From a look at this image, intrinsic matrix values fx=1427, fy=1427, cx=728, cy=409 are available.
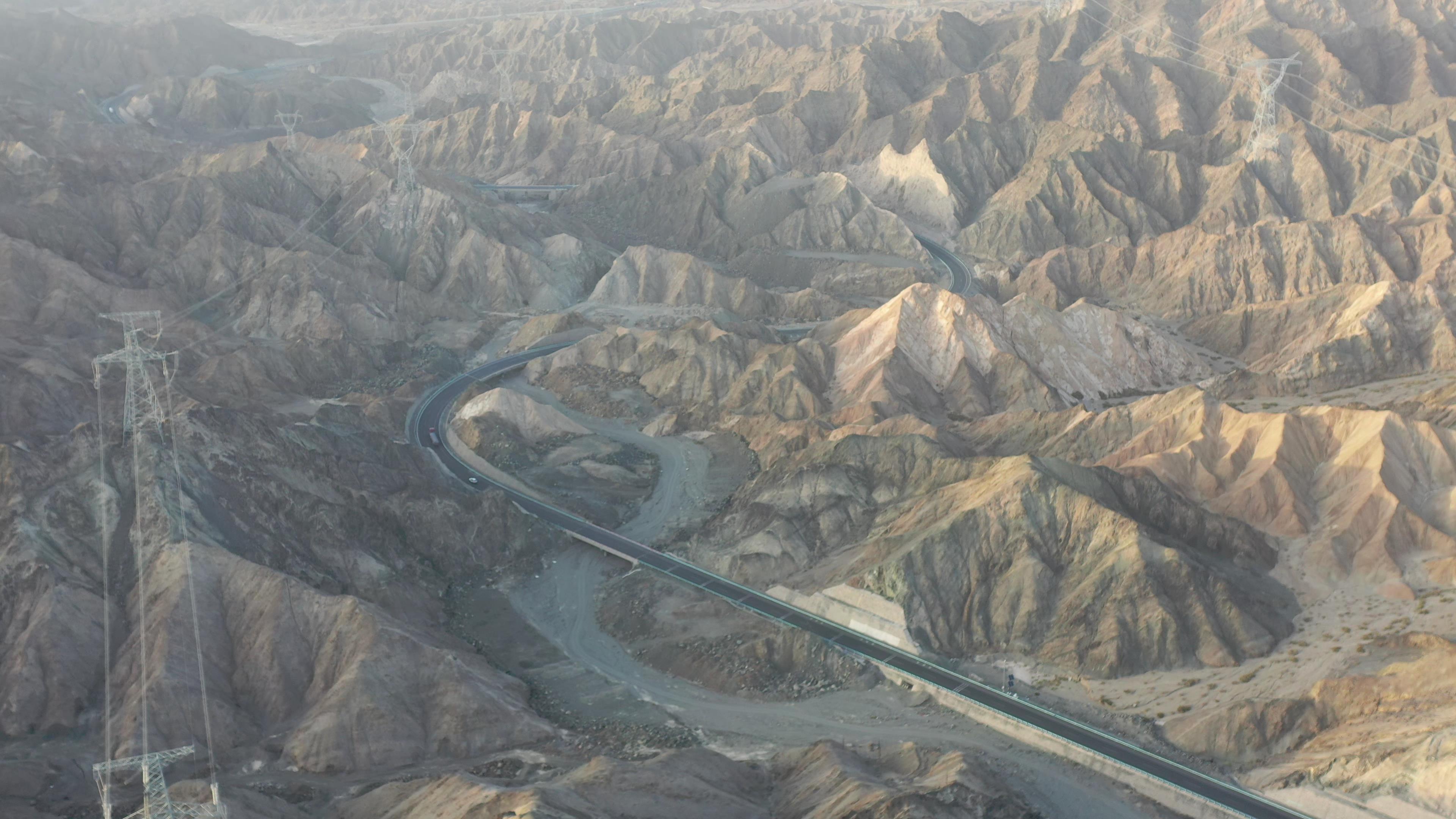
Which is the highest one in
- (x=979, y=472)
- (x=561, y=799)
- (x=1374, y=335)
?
(x=1374, y=335)

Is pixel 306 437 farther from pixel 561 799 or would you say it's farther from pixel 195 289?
pixel 195 289

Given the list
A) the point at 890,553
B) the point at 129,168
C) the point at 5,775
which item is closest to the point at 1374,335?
the point at 890,553

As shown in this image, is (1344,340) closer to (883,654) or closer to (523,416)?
(883,654)

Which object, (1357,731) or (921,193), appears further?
(921,193)

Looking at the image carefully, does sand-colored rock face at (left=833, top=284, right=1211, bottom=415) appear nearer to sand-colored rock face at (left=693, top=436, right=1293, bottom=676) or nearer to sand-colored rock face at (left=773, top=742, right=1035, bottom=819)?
sand-colored rock face at (left=693, top=436, right=1293, bottom=676)

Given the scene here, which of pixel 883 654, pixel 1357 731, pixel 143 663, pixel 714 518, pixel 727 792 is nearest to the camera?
pixel 727 792

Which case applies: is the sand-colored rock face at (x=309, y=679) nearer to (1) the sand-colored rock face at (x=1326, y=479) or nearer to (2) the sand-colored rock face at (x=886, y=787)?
(2) the sand-colored rock face at (x=886, y=787)

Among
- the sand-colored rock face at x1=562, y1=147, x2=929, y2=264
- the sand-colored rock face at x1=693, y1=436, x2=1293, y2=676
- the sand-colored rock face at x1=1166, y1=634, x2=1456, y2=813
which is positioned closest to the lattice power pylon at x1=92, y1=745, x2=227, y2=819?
the sand-colored rock face at x1=693, y1=436, x2=1293, y2=676

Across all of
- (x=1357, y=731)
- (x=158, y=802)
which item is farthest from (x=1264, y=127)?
(x=158, y=802)

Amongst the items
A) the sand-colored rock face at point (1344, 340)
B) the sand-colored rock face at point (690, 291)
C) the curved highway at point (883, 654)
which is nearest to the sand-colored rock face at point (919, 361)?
the sand-colored rock face at point (1344, 340)
